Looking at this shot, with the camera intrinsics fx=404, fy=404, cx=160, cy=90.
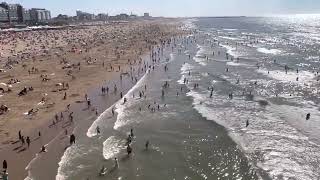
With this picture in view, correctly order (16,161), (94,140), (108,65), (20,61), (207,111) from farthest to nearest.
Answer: (20,61), (108,65), (207,111), (94,140), (16,161)

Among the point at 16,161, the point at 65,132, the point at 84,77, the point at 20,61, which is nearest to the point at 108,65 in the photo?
the point at 84,77

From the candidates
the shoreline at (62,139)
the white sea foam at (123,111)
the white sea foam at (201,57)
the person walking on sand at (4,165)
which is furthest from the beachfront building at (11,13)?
the person walking on sand at (4,165)

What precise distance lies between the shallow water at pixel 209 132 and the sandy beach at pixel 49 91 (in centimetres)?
271

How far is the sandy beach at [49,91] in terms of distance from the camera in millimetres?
33500

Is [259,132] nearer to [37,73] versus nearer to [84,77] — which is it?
[84,77]

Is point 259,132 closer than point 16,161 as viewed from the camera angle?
No

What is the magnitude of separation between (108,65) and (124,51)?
21635mm

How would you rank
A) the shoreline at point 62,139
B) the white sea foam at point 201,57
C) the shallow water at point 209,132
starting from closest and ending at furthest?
the shoreline at point 62,139, the shallow water at point 209,132, the white sea foam at point 201,57

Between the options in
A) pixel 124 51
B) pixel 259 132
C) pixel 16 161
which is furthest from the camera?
pixel 124 51

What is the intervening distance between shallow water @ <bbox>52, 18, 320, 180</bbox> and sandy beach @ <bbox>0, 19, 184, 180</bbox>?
2706mm

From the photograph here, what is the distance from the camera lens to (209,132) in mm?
37469

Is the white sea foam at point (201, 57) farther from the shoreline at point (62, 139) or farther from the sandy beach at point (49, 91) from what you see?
the shoreline at point (62, 139)

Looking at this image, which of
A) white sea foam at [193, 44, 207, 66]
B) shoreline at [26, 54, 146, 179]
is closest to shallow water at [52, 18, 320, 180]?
shoreline at [26, 54, 146, 179]

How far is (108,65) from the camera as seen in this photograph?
7325cm
